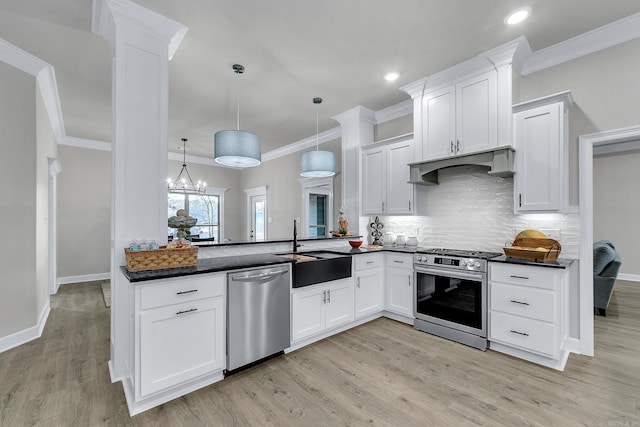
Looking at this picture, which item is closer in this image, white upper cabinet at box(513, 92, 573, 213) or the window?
white upper cabinet at box(513, 92, 573, 213)

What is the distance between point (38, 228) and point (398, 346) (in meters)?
4.33

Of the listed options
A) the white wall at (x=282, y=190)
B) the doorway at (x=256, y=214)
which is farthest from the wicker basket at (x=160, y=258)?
the doorway at (x=256, y=214)

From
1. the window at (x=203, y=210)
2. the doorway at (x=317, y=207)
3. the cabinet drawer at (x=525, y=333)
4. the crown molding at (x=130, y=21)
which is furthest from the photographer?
the window at (x=203, y=210)

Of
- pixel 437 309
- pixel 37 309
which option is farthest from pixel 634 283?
pixel 37 309

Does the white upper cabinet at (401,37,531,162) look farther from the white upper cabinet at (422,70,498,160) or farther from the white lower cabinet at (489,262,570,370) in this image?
the white lower cabinet at (489,262,570,370)

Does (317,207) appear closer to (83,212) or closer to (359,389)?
(359,389)

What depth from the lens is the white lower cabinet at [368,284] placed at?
3.35 m

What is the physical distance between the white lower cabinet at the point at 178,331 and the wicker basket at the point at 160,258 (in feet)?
0.76

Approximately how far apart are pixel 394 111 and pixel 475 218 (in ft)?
6.44

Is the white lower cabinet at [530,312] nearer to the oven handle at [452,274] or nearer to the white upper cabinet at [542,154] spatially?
the oven handle at [452,274]

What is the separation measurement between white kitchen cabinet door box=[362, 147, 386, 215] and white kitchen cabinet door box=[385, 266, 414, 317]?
0.92 m

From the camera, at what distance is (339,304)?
313 cm

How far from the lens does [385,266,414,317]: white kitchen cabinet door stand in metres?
3.40

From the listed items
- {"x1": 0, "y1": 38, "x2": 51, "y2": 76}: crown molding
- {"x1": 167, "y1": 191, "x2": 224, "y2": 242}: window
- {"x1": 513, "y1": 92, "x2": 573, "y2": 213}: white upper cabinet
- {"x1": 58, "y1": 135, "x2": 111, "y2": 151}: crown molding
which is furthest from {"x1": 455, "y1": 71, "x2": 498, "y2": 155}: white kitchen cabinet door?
{"x1": 58, "y1": 135, "x2": 111, "y2": 151}: crown molding
